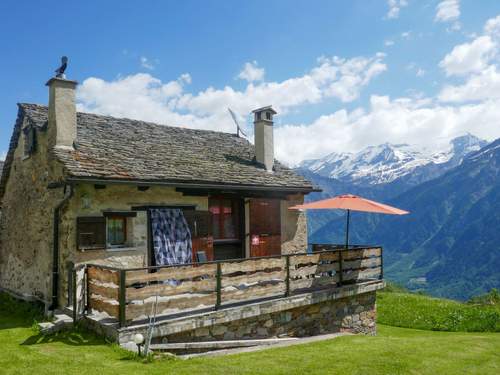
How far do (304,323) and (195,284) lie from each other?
3.66m

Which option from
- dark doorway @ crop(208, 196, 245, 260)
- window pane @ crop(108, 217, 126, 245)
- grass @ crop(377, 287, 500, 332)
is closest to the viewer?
window pane @ crop(108, 217, 126, 245)

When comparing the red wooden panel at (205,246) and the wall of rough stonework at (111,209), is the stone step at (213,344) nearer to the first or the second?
the wall of rough stonework at (111,209)

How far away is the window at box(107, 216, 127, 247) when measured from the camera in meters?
11.7

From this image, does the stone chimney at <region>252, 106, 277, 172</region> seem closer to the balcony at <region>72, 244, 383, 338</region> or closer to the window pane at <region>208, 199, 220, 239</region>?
the window pane at <region>208, 199, 220, 239</region>

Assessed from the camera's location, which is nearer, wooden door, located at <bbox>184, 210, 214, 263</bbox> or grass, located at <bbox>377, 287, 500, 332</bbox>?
wooden door, located at <bbox>184, 210, 214, 263</bbox>

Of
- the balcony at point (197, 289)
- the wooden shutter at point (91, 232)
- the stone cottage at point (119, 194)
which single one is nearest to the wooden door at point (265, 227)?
the stone cottage at point (119, 194)

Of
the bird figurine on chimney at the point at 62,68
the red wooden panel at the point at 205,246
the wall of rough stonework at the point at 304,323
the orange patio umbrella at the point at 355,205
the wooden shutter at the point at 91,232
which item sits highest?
the bird figurine on chimney at the point at 62,68

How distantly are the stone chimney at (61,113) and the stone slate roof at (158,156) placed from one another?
1.16 feet

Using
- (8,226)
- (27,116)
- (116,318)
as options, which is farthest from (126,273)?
(8,226)

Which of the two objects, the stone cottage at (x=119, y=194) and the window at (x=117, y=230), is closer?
the stone cottage at (x=119, y=194)

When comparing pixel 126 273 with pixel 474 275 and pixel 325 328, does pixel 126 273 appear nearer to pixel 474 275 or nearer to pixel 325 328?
pixel 325 328

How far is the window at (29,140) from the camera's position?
1298cm

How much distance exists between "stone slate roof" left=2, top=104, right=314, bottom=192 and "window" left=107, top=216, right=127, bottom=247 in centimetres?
119

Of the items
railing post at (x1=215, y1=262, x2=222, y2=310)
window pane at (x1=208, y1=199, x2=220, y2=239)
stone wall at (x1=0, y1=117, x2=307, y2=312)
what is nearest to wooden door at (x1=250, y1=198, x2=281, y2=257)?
window pane at (x1=208, y1=199, x2=220, y2=239)
